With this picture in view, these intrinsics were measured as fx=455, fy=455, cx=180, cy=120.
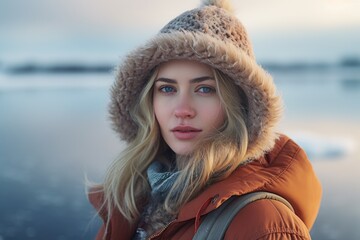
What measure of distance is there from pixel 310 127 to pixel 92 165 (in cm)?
393

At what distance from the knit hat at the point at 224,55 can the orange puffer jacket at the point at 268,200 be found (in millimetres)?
67

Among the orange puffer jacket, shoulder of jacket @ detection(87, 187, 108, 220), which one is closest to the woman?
the orange puffer jacket

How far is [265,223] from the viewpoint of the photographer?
1.05m

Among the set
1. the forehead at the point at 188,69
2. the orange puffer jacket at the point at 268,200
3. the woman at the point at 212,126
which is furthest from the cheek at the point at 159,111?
the orange puffer jacket at the point at 268,200

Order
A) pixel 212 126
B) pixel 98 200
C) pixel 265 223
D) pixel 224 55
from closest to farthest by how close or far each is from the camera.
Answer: pixel 265 223 < pixel 224 55 < pixel 212 126 < pixel 98 200

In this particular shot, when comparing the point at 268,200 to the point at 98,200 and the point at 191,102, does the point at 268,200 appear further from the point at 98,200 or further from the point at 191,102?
the point at 98,200

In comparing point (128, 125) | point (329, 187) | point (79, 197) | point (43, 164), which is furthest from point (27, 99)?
point (128, 125)

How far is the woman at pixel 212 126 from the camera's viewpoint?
3.88 ft

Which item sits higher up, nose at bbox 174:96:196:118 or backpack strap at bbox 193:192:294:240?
nose at bbox 174:96:196:118

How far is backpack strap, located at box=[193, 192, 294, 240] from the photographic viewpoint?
111 centimetres

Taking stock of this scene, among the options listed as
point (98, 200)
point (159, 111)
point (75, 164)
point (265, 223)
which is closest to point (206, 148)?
point (159, 111)

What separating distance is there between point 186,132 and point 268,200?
0.34 metres

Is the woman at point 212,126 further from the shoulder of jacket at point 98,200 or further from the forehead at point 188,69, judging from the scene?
the shoulder of jacket at point 98,200

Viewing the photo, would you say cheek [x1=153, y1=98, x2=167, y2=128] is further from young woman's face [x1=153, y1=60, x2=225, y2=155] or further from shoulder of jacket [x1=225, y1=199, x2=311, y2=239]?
shoulder of jacket [x1=225, y1=199, x2=311, y2=239]
